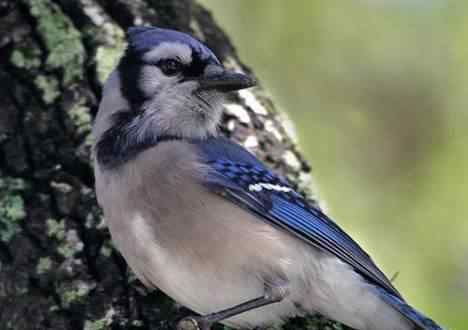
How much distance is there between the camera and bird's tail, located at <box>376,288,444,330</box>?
3668 millimetres

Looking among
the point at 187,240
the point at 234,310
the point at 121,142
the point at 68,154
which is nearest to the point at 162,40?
the point at 121,142

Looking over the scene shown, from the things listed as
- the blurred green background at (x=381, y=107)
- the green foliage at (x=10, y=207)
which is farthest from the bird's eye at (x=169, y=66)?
the blurred green background at (x=381, y=107)

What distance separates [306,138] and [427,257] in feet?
4.64

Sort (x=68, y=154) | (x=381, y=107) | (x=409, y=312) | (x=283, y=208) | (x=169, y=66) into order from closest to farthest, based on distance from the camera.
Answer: (x=409, y=312) → (x=283, y=208) → (x=169, y=66) → (x=68, y=154) → (x=381, y=107)

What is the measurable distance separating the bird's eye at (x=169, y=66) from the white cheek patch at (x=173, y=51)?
23 millimetres

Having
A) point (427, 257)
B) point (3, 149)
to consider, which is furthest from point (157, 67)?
point (427, 257)

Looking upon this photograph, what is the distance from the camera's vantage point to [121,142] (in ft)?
13.1

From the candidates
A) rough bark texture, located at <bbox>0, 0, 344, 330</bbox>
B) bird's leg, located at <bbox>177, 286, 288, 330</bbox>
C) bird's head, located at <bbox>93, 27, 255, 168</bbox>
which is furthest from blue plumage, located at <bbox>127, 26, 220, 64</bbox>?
bird's leg, located at <bbox>177, 286, 288, 330</bbox>

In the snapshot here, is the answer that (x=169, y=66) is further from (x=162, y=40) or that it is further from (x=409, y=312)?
(x=409, y=312)

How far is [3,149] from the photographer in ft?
14.0

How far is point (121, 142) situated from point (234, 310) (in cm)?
89

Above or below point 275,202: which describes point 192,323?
below

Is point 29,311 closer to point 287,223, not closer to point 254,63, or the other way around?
point 287,223

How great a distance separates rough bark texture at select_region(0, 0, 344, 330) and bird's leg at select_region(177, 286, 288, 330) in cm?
10
